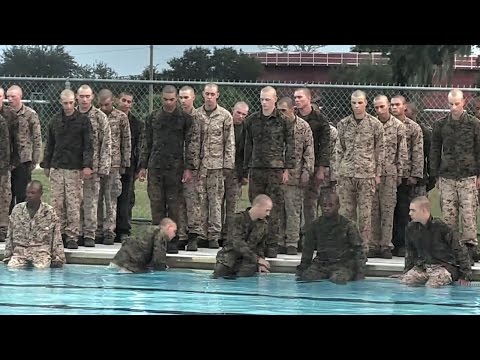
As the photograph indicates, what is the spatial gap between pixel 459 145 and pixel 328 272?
2.16m

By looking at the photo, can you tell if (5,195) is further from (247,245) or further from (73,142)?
(247,245)

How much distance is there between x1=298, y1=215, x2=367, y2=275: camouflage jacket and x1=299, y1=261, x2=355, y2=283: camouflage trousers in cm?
4

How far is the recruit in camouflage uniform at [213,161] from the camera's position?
40.2 ft

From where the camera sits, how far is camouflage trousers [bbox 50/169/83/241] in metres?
12.2

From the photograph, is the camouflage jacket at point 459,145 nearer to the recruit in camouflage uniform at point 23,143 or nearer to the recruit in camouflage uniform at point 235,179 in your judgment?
the recruit in camouflage uniform at point 235,179

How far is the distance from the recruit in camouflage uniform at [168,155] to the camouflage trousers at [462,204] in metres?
3.06

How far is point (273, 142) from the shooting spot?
38.8 feet

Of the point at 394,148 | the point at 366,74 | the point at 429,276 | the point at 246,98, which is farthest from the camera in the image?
the point at 366,74

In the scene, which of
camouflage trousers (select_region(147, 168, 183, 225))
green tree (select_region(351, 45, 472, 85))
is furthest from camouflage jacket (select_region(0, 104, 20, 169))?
green tree (select_region(351, 45, 472, 85))

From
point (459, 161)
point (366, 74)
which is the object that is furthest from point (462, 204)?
point (366, 74)

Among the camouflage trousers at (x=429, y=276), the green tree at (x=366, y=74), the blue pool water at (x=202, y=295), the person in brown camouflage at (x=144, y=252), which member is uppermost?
the green tree at (x=366, y=74)

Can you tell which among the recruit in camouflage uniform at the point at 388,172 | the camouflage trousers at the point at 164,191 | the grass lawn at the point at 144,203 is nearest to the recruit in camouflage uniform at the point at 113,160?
the camouflage trousers at the point at 164,191
